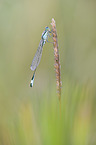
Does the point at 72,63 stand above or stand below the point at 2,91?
above

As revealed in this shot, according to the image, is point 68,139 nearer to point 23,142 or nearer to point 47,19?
point 23,142

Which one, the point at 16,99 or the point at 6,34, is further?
the point at 6,34

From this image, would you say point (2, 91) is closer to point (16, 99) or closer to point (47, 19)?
point (16, 99)

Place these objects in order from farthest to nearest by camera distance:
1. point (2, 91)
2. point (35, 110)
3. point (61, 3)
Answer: point (61, 3), point (2, 91), point (35, 110)

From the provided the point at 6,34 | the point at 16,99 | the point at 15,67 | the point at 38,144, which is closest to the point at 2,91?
the point at 16,99

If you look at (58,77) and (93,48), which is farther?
(93,48)

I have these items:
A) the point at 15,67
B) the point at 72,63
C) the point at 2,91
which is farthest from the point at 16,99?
the point at 72,63

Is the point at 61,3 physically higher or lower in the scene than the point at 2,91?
higher

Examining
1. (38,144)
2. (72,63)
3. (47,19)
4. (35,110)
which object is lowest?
(38,144)

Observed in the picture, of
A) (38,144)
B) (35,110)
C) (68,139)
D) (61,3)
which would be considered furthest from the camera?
(61,3)
